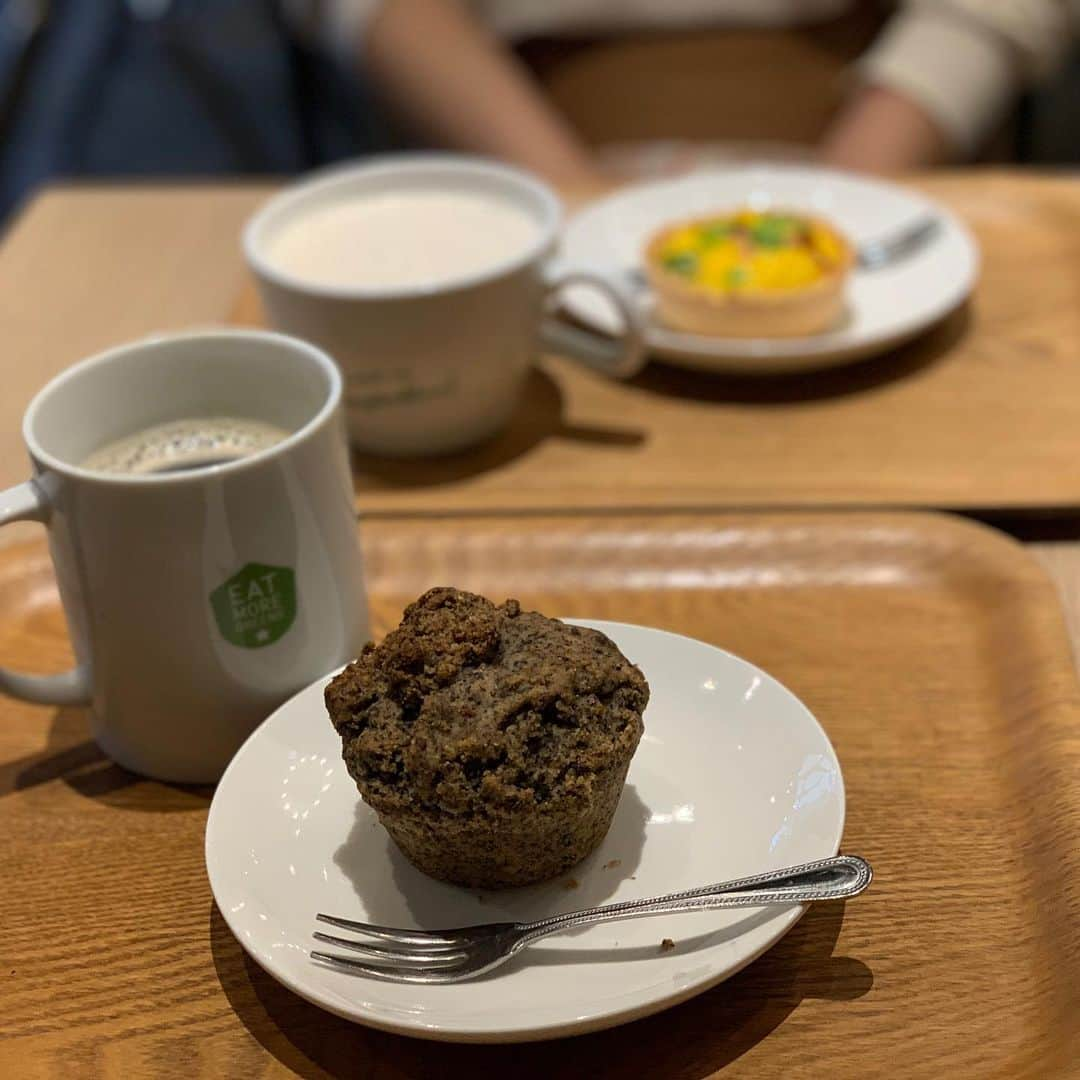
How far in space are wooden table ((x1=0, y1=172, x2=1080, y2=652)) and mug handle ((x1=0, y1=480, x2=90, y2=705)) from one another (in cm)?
33

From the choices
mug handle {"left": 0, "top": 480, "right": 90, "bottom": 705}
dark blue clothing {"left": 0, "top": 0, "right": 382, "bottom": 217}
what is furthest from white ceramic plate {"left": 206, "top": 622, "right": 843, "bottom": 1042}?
dark blue clothing {"left": 0, "top": 0, "right": 382, "bottom": 217}

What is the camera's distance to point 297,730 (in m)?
Result: 0.82

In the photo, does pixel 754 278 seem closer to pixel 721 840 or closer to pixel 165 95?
pixel 721 840

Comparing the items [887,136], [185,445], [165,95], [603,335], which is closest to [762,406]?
[603,335]

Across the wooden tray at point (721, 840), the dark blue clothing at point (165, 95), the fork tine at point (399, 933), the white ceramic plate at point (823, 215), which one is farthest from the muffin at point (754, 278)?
the dark blue clothing at point (165, 95)

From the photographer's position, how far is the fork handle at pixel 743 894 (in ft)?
2.19

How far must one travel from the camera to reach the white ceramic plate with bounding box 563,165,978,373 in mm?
1313

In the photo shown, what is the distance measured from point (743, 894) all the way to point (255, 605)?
0.36 m

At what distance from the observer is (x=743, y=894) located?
670 mm

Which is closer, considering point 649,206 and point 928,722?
point 928,722

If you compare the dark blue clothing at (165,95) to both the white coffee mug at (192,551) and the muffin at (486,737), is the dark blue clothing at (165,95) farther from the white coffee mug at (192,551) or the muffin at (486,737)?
the muffin at (486,737)

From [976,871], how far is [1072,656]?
8.8 inches

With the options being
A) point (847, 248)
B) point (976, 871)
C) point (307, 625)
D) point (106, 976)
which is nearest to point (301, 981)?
point (106, 976)

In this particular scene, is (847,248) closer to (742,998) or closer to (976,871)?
(976,871)
